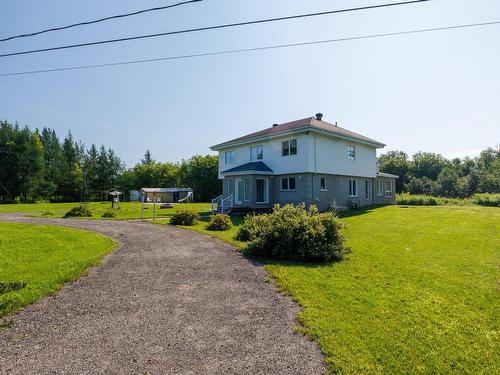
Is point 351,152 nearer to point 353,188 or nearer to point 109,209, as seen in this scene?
point 353,188

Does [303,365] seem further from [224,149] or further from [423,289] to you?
[224,149]

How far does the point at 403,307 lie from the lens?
5496 mm

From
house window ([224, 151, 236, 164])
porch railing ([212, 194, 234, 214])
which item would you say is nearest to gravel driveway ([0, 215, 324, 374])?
porch railing ([212, 194, 234, 214])

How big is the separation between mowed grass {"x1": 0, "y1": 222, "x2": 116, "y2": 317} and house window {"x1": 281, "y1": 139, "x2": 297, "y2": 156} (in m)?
14.9

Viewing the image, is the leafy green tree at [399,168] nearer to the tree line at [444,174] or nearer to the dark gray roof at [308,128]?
the tree line at [444,174]

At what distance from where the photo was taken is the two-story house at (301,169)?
22.6m

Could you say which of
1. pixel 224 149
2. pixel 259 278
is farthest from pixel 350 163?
pixel 259 278

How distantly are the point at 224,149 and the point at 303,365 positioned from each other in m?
27.2

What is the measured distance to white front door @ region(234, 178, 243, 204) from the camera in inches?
953

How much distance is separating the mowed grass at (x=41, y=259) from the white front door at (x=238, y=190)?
42.1 ft

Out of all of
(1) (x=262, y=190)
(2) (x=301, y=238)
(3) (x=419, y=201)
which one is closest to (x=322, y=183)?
(1) (x=262, y=190)

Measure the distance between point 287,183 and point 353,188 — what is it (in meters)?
6.80

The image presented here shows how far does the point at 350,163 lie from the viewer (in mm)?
26203

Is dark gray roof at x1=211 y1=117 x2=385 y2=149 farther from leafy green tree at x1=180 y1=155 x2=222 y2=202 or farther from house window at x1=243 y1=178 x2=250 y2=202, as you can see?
leafy green tree at x1=180 y1=155 x2=222 y2=202
